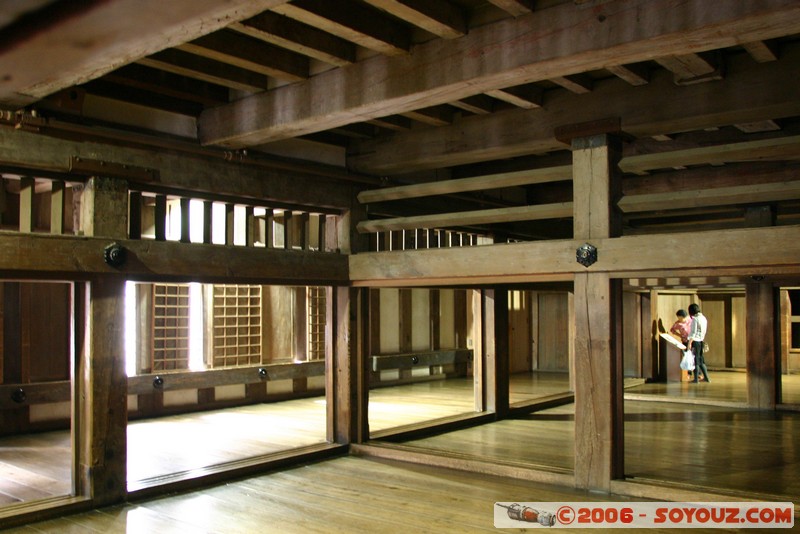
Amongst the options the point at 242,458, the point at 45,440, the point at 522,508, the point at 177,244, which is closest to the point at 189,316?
the point at 45,440

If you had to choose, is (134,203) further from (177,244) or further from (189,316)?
(189,316)

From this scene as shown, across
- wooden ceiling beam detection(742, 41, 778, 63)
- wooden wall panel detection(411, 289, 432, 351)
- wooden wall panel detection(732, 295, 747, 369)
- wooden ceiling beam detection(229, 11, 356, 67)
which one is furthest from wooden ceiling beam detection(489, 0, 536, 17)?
wooden wall panel detection(732, 295, 747, 369)

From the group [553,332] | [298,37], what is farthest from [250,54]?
[553,332]

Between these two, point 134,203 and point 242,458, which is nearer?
point 134,203

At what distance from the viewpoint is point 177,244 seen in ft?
16.9

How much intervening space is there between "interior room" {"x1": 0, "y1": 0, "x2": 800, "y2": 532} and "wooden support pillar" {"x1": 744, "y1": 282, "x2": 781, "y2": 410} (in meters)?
0.71

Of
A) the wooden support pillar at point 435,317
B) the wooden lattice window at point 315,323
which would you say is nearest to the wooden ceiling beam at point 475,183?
the wooden lattice window at point 315,323

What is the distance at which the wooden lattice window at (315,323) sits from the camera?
10.6 metres

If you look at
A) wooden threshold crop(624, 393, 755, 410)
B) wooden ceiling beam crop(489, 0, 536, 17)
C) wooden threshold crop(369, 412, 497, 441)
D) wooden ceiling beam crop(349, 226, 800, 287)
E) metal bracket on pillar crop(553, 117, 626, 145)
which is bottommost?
wooden threshold crop(624, 393, 755, 410)

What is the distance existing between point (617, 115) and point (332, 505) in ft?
10.8

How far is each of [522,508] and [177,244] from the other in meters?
2.99

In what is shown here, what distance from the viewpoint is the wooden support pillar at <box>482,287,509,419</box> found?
329 inches

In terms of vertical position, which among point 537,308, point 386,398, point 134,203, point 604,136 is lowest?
point 386,398

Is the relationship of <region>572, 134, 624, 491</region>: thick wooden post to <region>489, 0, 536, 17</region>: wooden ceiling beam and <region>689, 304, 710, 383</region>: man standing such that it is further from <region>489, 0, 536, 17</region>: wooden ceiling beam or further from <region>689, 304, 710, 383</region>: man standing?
<region>689, 304, 710, 383</region>: man standing
